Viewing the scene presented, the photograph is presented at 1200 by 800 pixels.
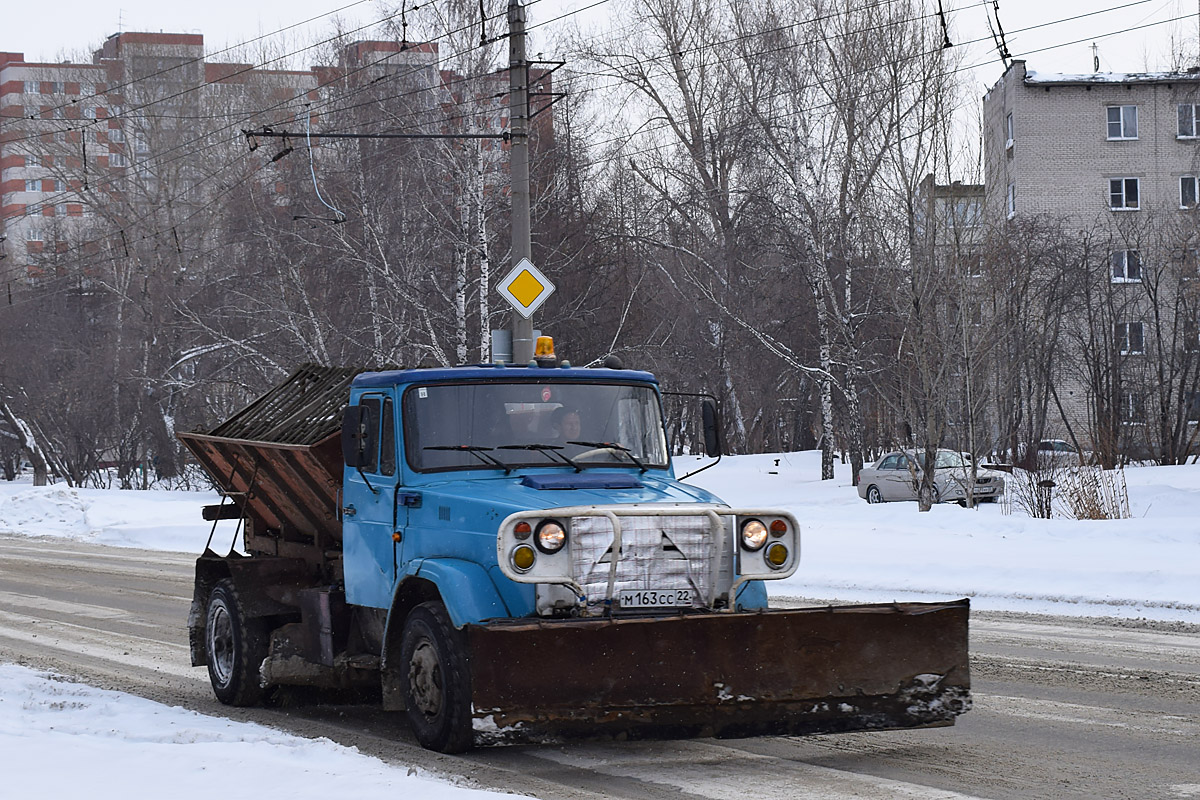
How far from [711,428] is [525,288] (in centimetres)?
865

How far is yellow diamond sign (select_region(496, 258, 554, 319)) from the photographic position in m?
17.0

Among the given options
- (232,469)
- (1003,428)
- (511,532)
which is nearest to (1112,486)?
(1003,428)

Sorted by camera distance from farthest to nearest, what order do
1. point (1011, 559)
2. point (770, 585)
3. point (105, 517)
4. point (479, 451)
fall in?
1. point (105, 517)
2. point (770, 585)
3. point (1011, 559)
4. point (479, 451)

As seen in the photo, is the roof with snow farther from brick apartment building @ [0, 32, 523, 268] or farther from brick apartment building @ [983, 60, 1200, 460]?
brick apartment building @ [0, 32, 523, 268]

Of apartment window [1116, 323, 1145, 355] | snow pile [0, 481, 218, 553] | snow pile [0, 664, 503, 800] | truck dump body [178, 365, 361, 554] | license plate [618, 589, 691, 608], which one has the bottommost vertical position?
snow pile [0, 481, 218, 553]

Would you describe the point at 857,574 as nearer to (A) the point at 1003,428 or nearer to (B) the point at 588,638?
(B) the point at 588,638

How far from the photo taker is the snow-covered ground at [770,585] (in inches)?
243

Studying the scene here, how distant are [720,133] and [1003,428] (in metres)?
14.6

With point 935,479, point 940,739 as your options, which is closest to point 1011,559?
point 940,739

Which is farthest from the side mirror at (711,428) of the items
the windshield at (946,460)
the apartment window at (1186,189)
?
the apartment window at (1186,189)

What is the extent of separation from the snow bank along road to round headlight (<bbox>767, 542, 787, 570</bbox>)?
0.95 m

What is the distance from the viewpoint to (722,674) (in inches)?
263

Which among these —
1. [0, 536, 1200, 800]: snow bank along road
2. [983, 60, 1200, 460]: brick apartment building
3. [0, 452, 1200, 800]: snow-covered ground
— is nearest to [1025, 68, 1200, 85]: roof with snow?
[983, 60, 1200, 460]: brick apartment building

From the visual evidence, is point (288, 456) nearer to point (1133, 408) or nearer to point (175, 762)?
point (175, 762)
